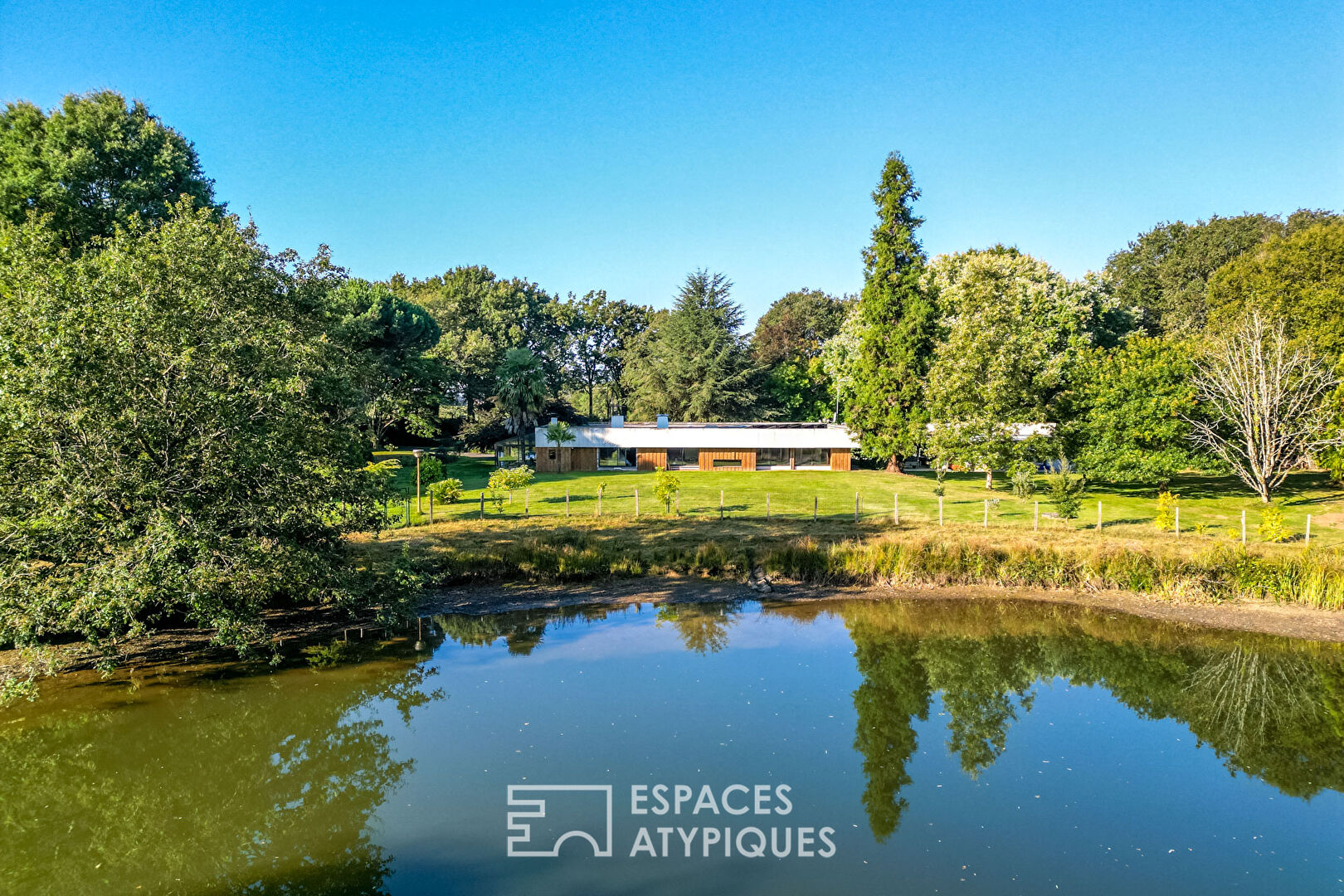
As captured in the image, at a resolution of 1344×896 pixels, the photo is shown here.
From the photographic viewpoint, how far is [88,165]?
2845cm

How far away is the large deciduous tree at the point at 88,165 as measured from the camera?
90.8 feet

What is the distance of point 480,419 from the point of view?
5466cm

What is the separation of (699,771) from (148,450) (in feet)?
36.0

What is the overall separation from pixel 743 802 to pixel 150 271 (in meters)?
13.9

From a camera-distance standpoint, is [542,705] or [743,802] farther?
[542,705]

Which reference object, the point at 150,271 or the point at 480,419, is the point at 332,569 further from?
the point at 480,419

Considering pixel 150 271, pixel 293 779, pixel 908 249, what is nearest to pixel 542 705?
pixel 293 779

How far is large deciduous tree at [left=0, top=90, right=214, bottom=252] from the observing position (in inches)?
1089

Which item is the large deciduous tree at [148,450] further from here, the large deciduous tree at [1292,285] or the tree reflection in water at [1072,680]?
the large deciduous tree at [1292,285]

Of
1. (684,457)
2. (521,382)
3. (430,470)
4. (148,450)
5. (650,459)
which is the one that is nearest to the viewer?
(148,450)

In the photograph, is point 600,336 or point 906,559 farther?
point 600,336

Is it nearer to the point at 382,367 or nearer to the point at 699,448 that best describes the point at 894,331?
the point at 699,448

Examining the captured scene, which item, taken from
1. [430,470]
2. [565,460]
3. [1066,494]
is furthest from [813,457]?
[430,470]

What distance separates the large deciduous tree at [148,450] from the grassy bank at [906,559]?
5.30 meters
